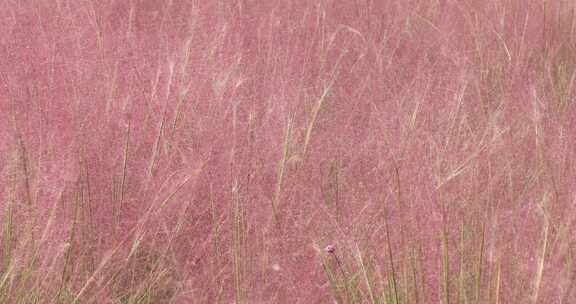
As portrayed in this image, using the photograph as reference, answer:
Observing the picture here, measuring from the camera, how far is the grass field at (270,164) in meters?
1.29

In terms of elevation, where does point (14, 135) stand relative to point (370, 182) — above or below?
above

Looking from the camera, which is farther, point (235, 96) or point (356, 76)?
point (356, 76)

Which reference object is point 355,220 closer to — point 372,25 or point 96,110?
point 96,110

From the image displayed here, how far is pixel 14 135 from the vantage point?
1456mm

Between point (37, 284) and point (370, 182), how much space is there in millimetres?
706

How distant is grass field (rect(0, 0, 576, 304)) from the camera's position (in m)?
1.29

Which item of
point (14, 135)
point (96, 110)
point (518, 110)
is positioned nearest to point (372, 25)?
point (518, 110)

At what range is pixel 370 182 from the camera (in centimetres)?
160

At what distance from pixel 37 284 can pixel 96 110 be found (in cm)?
53

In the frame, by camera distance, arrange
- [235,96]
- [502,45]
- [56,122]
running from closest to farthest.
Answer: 1. [56,122]
2. [235,96]
3. [502,45]

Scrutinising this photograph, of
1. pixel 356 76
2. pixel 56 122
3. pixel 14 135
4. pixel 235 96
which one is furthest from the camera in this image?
pixel 356 76

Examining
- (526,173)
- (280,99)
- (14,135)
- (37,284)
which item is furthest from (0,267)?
(526,173)

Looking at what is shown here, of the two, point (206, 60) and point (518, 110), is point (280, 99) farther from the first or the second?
point (518, 110)

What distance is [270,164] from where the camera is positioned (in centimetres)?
157
